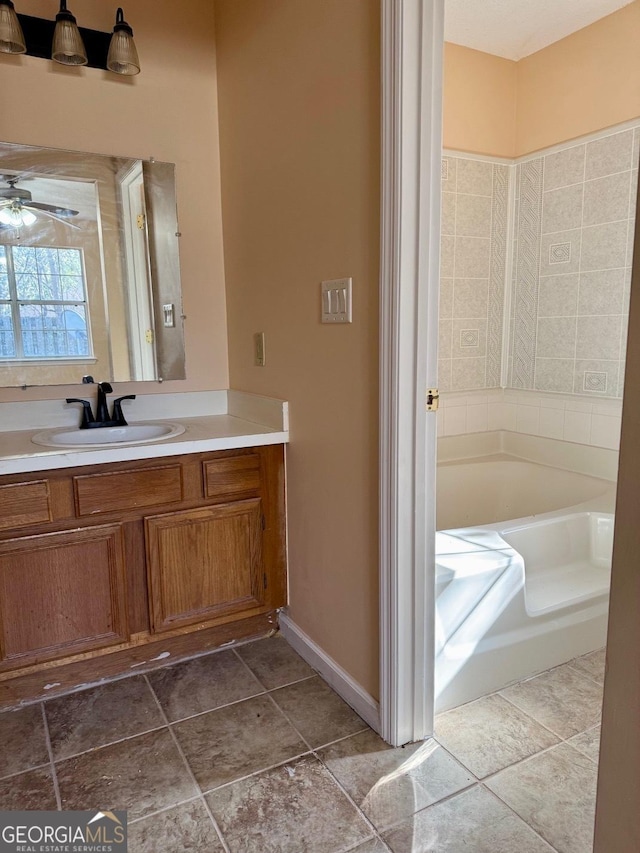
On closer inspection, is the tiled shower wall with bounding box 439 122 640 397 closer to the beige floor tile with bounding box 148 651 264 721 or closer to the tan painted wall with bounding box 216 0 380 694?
the tan painted wall with bounding box 216 0 380 694

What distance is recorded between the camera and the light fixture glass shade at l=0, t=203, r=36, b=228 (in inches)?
78.8

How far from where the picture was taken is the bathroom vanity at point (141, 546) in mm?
1746

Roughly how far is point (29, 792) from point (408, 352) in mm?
1443

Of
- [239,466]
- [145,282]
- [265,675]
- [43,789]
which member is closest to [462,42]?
[145,282]

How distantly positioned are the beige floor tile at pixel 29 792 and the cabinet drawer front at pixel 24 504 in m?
0.66

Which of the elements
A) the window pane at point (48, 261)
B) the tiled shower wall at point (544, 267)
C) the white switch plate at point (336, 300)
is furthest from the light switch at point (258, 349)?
the tiled shower wall at point (544, 267)

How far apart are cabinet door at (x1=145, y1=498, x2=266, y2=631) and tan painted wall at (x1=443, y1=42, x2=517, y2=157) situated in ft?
6.67

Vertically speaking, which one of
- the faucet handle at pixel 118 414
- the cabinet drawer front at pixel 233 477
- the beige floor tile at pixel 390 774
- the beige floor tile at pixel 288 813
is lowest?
the beige floor tile at pixel 288 813

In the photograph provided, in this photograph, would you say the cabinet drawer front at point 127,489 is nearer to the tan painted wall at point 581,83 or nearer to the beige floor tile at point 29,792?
the beige floor tile at point 29,792

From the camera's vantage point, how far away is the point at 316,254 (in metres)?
1.75

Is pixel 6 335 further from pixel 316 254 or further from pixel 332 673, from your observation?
pixel 332 673

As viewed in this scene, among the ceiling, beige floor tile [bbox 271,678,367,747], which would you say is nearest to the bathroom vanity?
beige floor tile [bbox 271,678,367,747]

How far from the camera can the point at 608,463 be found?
2674 mm

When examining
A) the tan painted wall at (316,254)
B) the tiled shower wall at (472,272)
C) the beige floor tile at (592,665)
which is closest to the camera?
the tan painted wall at (316,254)
